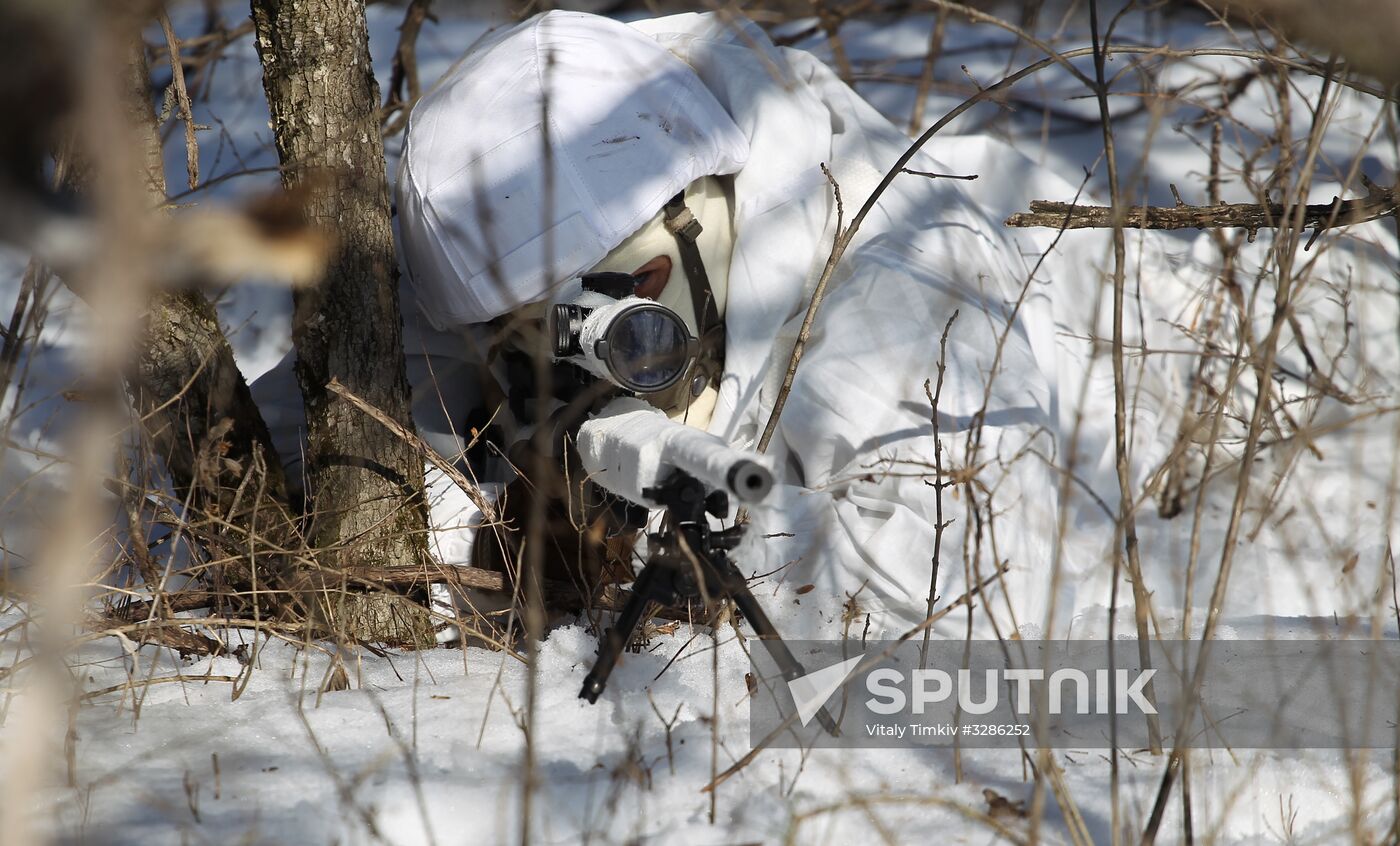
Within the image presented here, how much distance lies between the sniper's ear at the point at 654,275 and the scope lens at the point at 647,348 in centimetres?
38

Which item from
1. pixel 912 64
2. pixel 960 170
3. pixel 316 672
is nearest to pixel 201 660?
pixel 316 672

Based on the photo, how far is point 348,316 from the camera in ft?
4.90

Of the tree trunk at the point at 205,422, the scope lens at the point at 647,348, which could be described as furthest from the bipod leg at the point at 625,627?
the tree trunk at the point at 205,422

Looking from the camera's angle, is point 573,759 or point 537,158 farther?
point 537,158

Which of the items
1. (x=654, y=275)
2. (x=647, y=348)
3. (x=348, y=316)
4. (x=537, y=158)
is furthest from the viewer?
(x=654, y=275)

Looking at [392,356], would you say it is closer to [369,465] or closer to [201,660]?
[369,465]

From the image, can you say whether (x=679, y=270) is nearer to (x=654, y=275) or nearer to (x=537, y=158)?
(x=654, y=275)

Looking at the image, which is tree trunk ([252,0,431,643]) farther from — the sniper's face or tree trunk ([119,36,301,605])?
the sniper's face

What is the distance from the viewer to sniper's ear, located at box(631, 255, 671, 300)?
1.72 meters

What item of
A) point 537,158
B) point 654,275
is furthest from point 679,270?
point 537,158

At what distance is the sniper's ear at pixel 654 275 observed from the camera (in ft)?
5.66

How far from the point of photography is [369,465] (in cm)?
155

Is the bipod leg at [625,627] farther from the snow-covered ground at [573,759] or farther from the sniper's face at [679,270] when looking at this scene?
the sniper's face at [679,270]

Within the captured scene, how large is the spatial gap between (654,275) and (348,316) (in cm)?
51
